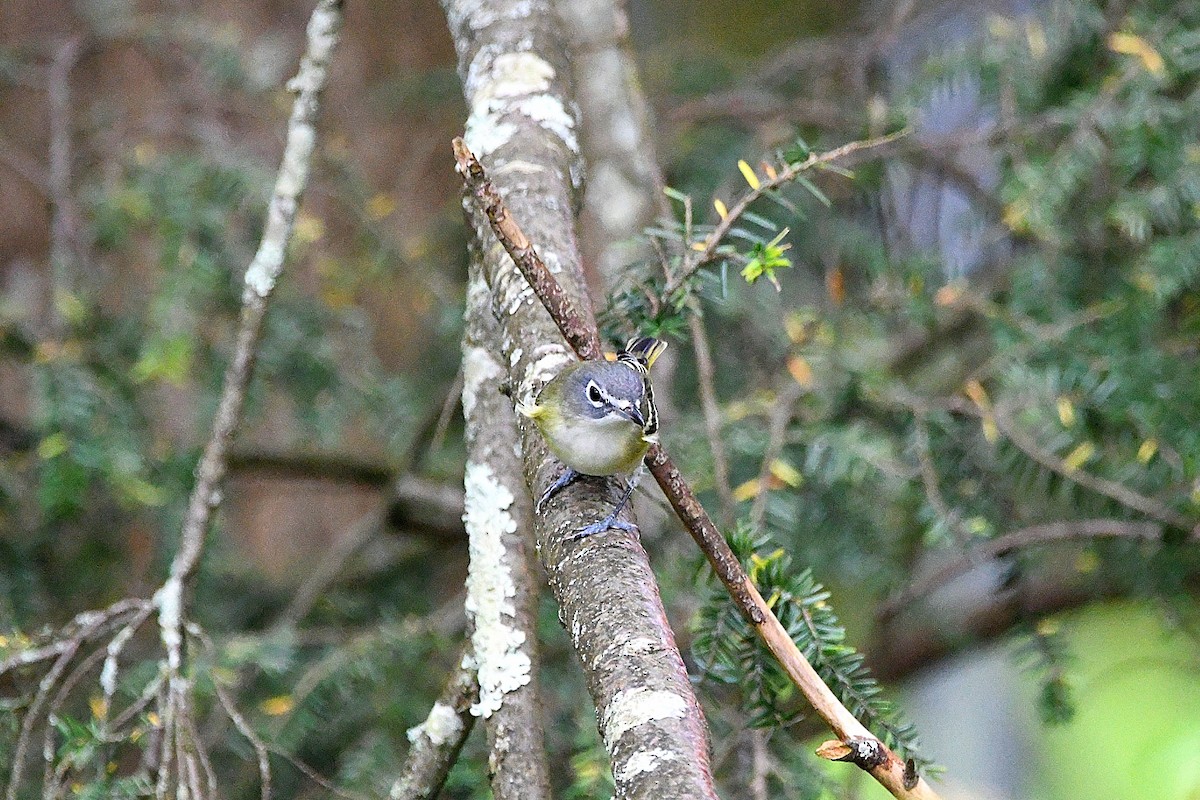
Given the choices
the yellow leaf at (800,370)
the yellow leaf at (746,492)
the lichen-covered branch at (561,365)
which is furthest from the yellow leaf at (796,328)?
the lichen-covered branch at (561,365)

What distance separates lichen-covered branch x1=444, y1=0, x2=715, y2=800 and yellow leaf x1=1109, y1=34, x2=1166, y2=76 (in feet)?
5.11

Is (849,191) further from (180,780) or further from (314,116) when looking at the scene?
(180,780)

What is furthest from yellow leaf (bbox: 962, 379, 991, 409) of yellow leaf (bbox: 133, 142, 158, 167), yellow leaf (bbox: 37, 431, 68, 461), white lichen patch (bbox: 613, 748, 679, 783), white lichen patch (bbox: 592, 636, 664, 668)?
yellow leaf (bbox: 133, 142, 158, 167)

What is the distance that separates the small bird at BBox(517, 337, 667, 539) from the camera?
1581 millimetres

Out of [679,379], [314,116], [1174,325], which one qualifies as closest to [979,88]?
[1174,325]

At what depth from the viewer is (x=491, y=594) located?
5.34ft

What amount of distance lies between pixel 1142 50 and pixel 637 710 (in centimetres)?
238

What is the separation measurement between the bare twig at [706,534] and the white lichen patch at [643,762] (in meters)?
0.25

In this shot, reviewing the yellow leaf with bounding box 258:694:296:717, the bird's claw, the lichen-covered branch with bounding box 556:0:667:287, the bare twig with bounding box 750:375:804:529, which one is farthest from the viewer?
the lichen-covered branch with bounding box 556:0:667:287

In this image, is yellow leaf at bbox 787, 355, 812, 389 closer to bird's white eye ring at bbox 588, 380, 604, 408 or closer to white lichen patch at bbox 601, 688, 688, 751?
bird's white eye ring at bbox 588, 380, 604, 408

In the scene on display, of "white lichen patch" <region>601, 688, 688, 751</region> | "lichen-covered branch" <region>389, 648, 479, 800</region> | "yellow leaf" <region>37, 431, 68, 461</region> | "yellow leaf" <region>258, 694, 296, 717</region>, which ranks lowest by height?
"white lichen patch" <region>601, 688, 688, 751</region>

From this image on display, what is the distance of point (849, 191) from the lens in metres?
3.77

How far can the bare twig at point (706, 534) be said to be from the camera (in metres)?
1.25

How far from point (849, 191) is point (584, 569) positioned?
107 inches
